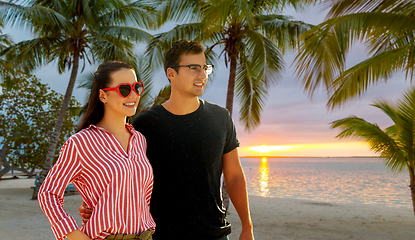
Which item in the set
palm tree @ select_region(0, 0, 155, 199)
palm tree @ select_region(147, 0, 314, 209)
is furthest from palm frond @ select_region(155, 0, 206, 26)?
palm tree @ select_region(0, 0, 155, 199)

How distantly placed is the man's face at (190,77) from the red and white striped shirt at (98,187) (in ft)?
2.29

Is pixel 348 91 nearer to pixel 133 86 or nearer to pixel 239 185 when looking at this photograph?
pixel 239 185

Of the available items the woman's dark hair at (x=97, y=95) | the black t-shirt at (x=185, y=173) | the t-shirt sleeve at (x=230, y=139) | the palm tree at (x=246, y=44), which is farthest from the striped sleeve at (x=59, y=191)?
the palm tree at (x=246, y=44)

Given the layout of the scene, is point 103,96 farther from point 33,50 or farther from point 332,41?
point 33,50

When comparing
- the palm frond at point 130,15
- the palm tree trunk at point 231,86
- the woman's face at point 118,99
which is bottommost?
the woman's face at point 118,99

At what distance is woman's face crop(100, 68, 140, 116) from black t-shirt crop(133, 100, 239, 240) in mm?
384

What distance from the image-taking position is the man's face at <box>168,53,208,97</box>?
6.64 feet

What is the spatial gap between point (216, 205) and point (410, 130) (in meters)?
9.57

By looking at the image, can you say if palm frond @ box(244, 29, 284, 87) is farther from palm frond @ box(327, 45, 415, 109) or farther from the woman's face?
the woman's face

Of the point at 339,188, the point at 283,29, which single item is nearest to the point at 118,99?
the point at 283,29

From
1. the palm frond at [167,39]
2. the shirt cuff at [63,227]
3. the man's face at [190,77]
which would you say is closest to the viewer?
the shirt cuff at [63,227]

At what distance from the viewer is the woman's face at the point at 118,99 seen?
63.7 inches

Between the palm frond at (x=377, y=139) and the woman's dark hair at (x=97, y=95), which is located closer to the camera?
the woman's dark hair at (x=97, y=95)

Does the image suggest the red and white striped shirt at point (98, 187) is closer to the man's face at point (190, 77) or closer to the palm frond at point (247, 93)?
the man's face at point (190, 77)
